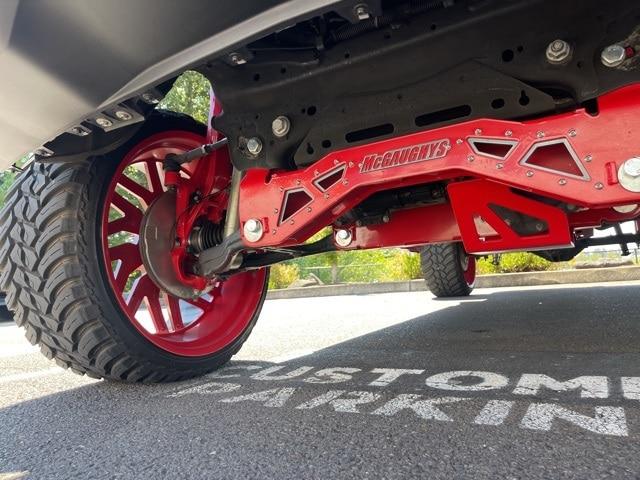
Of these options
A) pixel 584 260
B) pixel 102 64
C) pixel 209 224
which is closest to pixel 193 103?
pixel 584 260

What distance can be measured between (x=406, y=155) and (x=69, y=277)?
141 cm

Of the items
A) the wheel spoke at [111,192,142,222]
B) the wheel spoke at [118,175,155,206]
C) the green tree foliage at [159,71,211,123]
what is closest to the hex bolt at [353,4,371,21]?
the wheel spoke at [118,175,155,206]

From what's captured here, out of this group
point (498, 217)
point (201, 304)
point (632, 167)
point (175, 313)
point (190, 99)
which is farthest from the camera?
point (190, 99)

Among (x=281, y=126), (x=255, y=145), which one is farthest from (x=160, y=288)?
(x=281, y=126)

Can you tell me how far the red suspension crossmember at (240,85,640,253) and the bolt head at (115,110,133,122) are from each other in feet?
1.75

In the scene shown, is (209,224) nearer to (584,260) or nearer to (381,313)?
(381,313)

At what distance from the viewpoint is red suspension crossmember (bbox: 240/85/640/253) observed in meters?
1.29

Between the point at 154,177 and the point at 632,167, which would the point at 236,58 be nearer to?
the point at 632,167

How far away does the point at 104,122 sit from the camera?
1498mm

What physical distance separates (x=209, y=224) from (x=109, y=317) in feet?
2.19

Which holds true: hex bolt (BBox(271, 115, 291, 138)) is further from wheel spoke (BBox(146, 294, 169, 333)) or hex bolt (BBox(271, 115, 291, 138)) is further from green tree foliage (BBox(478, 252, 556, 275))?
green tree foliage (BBox(478, 252, 556, 275))

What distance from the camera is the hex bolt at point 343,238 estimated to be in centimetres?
258

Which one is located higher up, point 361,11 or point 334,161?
point 361,11

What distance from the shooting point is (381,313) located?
181 inches
